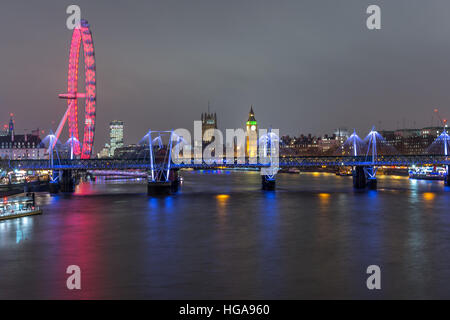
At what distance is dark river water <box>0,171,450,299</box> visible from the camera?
18.3 m

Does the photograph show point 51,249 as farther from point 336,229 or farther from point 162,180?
point 162,180

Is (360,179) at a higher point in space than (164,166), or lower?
lower

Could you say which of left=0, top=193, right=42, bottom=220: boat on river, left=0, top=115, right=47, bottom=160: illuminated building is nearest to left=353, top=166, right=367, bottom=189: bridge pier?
left=0, top=193, right=42, bottom=220: boat on river

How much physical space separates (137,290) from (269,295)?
4523mm

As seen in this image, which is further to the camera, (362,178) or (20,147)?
(20,147)

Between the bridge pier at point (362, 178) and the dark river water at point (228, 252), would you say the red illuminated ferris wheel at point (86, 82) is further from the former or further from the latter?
the bridge pier at point (362, 178)

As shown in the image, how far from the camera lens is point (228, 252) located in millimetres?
25219

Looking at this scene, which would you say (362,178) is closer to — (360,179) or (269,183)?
(360,179)

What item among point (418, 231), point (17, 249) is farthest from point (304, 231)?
point (17, 249)

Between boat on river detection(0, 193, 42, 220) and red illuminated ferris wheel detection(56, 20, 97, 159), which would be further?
red illuminated ferris wheel detection(56, 20, 97, 159)

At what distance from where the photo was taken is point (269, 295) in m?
17.5

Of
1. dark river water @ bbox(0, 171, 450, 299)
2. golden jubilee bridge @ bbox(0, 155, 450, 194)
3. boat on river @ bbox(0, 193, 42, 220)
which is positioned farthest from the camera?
golden jubilee bridge @ bbox(0, 155, 450, 194)

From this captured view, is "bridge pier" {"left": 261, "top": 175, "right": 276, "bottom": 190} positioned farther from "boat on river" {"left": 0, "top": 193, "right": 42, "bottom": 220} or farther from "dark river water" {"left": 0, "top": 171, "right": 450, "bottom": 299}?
"boat on river" {"left": 0, "top": 193, "right": 42, "bottom": 220}

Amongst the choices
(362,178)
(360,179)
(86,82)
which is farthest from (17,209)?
(362,178)
